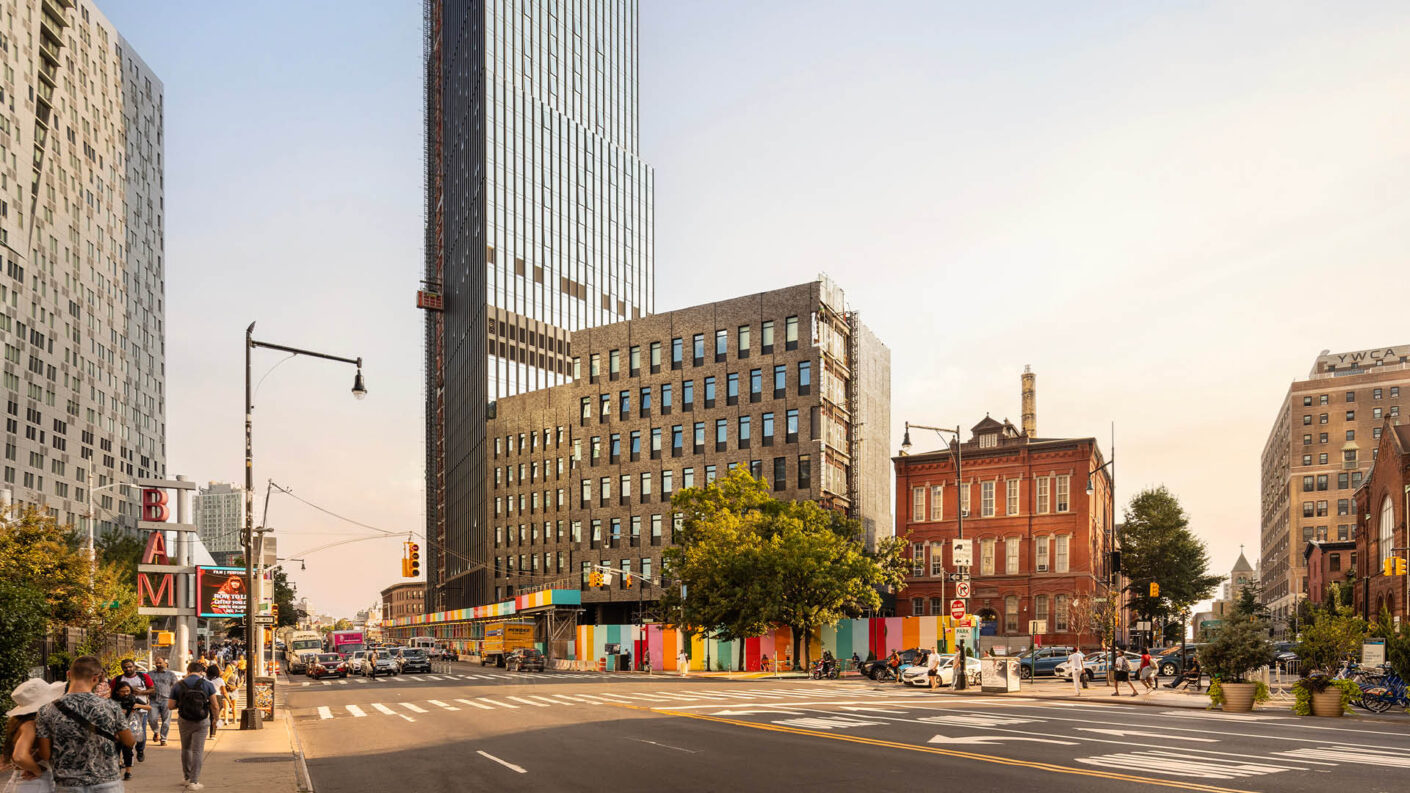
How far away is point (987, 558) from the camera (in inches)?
3014

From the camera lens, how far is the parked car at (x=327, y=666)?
2579 inches

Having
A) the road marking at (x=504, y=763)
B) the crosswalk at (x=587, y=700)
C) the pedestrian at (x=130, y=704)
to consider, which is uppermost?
the pedestrian at (x=130, y=704)

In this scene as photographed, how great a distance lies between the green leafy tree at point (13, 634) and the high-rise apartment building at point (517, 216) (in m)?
96.0

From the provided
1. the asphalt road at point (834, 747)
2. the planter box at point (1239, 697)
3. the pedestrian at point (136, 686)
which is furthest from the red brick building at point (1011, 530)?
the pedestrian at point (136, 686)

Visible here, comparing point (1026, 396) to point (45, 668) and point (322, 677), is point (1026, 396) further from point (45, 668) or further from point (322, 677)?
point (45, 668)

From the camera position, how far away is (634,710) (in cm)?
3184

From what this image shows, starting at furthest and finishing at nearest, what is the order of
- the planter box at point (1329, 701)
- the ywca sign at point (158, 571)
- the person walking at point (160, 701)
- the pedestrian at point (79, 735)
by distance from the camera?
the ywca sign at point (158, 571)
the planter box at point (1329, 701)
the person walking at point (160, 701)
the pedestrian at point (79, 735)

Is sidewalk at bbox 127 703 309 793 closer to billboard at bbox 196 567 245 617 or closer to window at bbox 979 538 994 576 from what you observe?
billboard at bbox 196 567 245 617

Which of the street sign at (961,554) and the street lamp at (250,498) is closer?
the street lamp at (250,498)

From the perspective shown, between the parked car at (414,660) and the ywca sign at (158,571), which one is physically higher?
the ywca sign at (158,571)

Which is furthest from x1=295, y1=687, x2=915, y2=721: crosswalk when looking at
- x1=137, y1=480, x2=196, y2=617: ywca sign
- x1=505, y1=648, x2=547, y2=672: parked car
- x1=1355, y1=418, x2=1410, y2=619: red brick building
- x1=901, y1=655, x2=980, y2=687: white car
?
x1=1355, y1=418, x2=1410, y2=619: red brick building

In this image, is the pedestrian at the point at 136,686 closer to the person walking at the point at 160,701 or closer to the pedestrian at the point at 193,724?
the person walking at the point at 160,701

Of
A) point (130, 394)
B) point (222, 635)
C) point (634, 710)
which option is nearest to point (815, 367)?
point (634, 710)

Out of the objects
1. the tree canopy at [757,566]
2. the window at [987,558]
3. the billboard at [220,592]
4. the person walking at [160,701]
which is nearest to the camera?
the person walking at [160,701]
